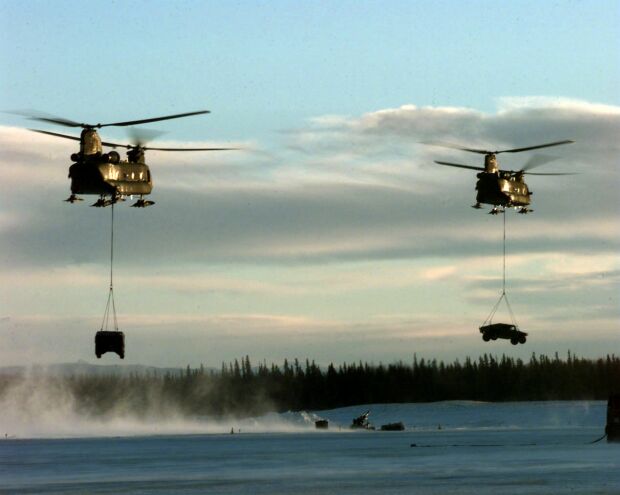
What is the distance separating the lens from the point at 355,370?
190 meters

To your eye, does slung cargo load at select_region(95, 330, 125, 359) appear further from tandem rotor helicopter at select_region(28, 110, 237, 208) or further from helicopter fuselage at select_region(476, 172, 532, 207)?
helicopter fuselage at select_region(476, 172, 532, 207)

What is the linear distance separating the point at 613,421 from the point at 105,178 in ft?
132

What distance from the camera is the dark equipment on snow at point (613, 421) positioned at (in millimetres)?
88000

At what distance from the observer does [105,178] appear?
61.9m

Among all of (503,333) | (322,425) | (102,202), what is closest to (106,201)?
(102,202)

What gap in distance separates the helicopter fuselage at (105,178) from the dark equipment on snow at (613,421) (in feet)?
122

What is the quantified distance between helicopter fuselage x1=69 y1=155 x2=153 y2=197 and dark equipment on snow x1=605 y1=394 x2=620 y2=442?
3708 cm

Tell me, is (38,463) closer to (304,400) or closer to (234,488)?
(234,488)

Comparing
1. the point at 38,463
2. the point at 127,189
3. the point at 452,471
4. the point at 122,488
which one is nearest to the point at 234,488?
the point at 122,488

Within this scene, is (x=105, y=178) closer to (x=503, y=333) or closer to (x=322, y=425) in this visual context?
(x=503, y=333)

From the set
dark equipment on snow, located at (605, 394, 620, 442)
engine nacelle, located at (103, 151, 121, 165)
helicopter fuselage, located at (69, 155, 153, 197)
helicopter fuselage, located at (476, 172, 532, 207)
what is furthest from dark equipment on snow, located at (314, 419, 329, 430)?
engine nacelle, located at (103, 151, 121, 165)

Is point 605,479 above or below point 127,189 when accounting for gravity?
below

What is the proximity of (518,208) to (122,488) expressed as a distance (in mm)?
31449

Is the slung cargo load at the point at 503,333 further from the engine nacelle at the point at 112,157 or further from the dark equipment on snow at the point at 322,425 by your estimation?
the dark equipment on snow at the point at 322,425
